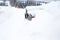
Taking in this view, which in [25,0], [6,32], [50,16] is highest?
[25,0]

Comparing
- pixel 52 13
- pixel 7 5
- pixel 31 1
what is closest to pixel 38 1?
pixel 31 1

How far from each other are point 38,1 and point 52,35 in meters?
0.30

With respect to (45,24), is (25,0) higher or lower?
higher

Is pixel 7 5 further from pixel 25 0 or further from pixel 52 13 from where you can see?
pixel 52 13

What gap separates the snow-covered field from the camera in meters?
0.75

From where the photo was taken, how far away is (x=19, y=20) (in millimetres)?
846

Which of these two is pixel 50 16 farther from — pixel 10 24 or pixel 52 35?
pixel 10 24

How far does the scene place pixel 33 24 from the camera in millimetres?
784

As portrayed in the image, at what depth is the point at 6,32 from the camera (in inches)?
33.1

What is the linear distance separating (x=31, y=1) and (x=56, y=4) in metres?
0.20

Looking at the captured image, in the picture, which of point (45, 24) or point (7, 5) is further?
point (7, 5)

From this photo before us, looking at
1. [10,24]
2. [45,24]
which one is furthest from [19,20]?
[45,24]

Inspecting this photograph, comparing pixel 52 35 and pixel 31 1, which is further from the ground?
pixel 31 1

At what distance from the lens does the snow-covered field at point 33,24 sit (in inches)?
29.4
